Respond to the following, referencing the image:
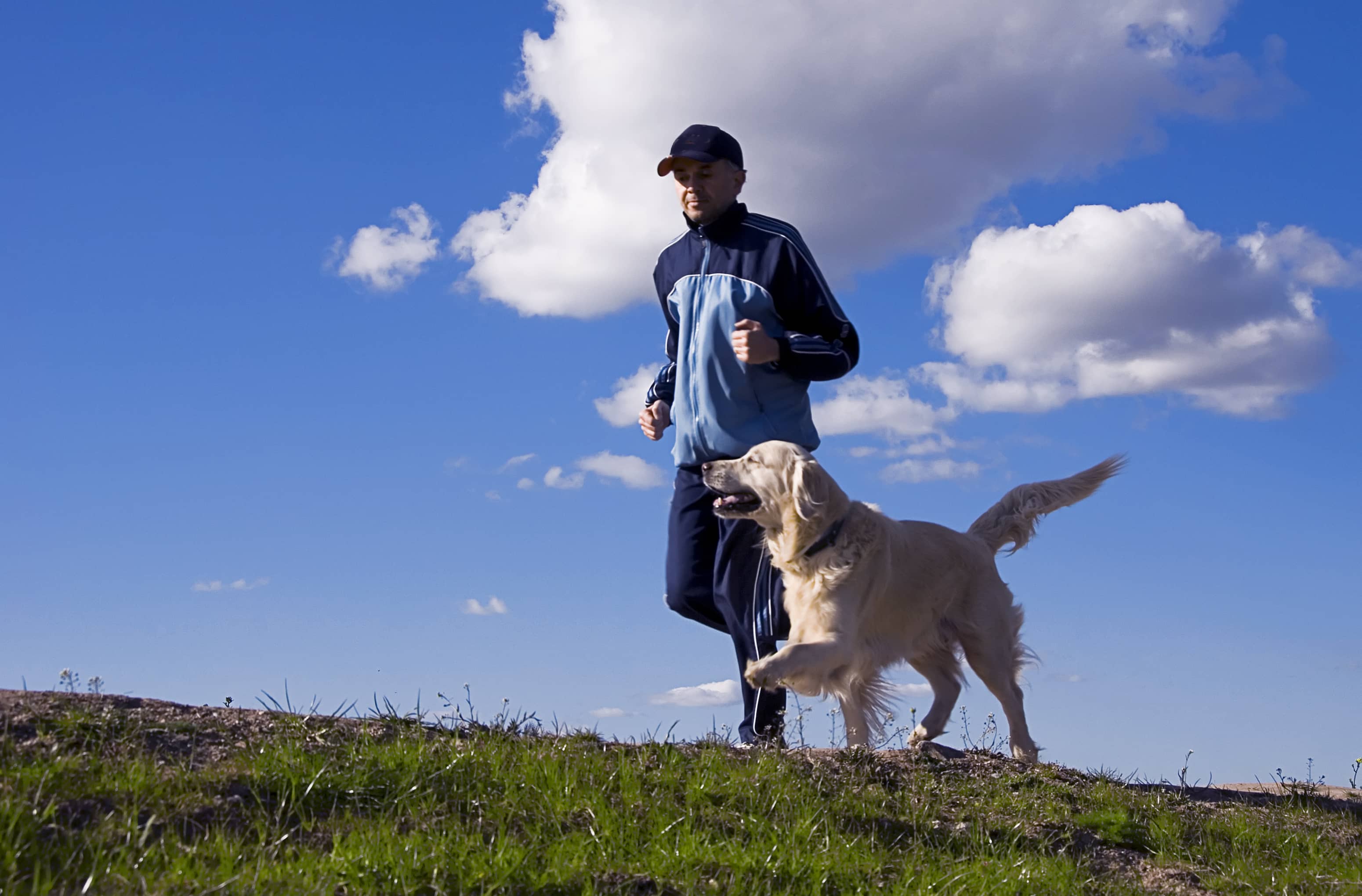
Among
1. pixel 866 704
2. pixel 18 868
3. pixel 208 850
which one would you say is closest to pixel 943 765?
pixel 866 704

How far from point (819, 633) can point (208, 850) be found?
120 inches

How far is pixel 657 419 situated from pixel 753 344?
1173 mm

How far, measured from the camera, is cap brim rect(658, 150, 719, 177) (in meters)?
6.08

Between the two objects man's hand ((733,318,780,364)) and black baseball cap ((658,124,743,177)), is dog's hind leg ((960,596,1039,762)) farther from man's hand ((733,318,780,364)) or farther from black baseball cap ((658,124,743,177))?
black baseball cap ((658,124,743,177))

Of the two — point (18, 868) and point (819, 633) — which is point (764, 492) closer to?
point (819, 633)

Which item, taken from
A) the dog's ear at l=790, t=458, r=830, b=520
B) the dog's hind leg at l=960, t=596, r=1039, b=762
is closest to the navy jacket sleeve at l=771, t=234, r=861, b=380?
the dog's ear at l=790, t=458, r=830, b=520

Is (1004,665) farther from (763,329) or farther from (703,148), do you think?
(703,148)

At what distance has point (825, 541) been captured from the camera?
5.86m

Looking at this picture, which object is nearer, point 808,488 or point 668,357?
point 808,488

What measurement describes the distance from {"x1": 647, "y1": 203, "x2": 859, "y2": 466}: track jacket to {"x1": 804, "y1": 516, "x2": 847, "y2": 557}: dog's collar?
499mm

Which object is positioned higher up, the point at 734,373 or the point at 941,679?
the point at 734,373

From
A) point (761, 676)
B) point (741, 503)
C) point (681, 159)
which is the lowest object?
point (761, 676)

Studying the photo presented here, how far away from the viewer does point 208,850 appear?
3438 mm

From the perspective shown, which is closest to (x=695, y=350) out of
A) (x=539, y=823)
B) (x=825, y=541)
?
(x=825, y=541)
